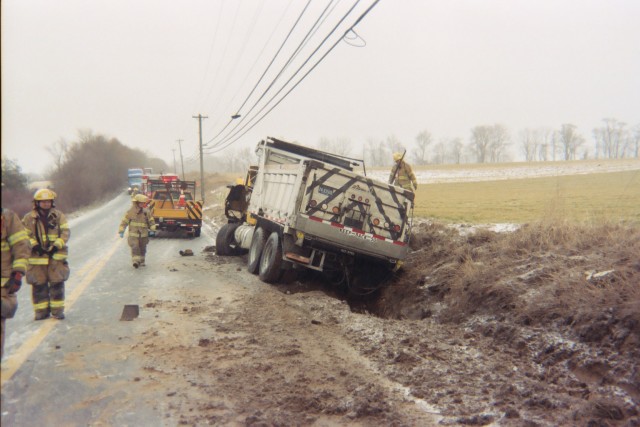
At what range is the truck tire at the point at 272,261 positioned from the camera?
9438mm

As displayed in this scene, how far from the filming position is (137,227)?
443 inches

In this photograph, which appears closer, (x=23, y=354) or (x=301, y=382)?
(x=301, y=382)

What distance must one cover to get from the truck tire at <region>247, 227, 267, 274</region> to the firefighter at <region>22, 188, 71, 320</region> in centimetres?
459

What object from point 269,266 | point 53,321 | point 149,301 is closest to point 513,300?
point 269,266

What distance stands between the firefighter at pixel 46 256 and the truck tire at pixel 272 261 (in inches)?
148

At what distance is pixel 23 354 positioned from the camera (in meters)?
5.23

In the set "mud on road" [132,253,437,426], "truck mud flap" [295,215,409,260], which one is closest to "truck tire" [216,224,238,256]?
"mud on road" [132,253,437,426]

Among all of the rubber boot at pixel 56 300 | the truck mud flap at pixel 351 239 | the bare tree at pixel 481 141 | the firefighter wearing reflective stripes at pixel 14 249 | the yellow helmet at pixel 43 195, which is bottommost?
the rubber boot at pixel 56 300

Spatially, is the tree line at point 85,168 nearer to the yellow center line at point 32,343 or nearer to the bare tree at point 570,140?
the yellow center line at point 32,343

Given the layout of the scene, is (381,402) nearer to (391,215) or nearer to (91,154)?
(391,215)

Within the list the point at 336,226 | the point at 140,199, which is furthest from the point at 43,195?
the point at 140,199

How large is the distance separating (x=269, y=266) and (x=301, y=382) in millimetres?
4899

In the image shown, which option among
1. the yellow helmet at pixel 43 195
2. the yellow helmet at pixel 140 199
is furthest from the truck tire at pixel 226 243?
→ the yellow helmet at pixel 43 195

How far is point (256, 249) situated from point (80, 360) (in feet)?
19.5
